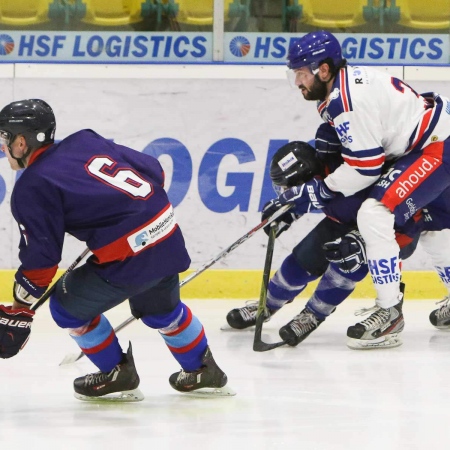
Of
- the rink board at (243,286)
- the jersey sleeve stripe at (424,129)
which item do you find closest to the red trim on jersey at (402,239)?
the jersey sleeve stripe at (424,129)

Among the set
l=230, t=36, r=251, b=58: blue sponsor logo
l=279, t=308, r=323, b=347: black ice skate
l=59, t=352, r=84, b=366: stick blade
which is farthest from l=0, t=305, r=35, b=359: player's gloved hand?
l=230, t=36, r=251, b=58: blue sponsor logo

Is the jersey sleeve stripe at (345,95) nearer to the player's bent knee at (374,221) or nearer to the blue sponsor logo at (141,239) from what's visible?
the player's bent knee at (374,221)

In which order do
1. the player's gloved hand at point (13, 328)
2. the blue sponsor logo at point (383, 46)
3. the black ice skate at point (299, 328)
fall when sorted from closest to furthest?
the player's gloved hand at point (13, 328), the black ice skate at point (299, 328), the blue sponsor logo at point (383, 46)

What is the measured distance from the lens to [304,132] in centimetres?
530

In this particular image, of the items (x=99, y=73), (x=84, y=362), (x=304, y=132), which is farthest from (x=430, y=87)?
(x=84, y=362)

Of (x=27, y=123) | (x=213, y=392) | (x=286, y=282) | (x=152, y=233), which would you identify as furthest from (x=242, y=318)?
(x=27, y=123)

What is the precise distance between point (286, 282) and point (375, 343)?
1.50 feet

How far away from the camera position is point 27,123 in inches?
120

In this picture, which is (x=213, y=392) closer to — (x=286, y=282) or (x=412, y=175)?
(x=286, y=282)

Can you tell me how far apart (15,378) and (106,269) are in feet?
2.57

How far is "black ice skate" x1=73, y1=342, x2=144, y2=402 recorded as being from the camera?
11.0ft

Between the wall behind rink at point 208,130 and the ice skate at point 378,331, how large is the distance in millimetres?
1093

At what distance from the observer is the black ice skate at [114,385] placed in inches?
131

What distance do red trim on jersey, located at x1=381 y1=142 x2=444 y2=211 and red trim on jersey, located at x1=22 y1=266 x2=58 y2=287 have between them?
1529 millimetres
